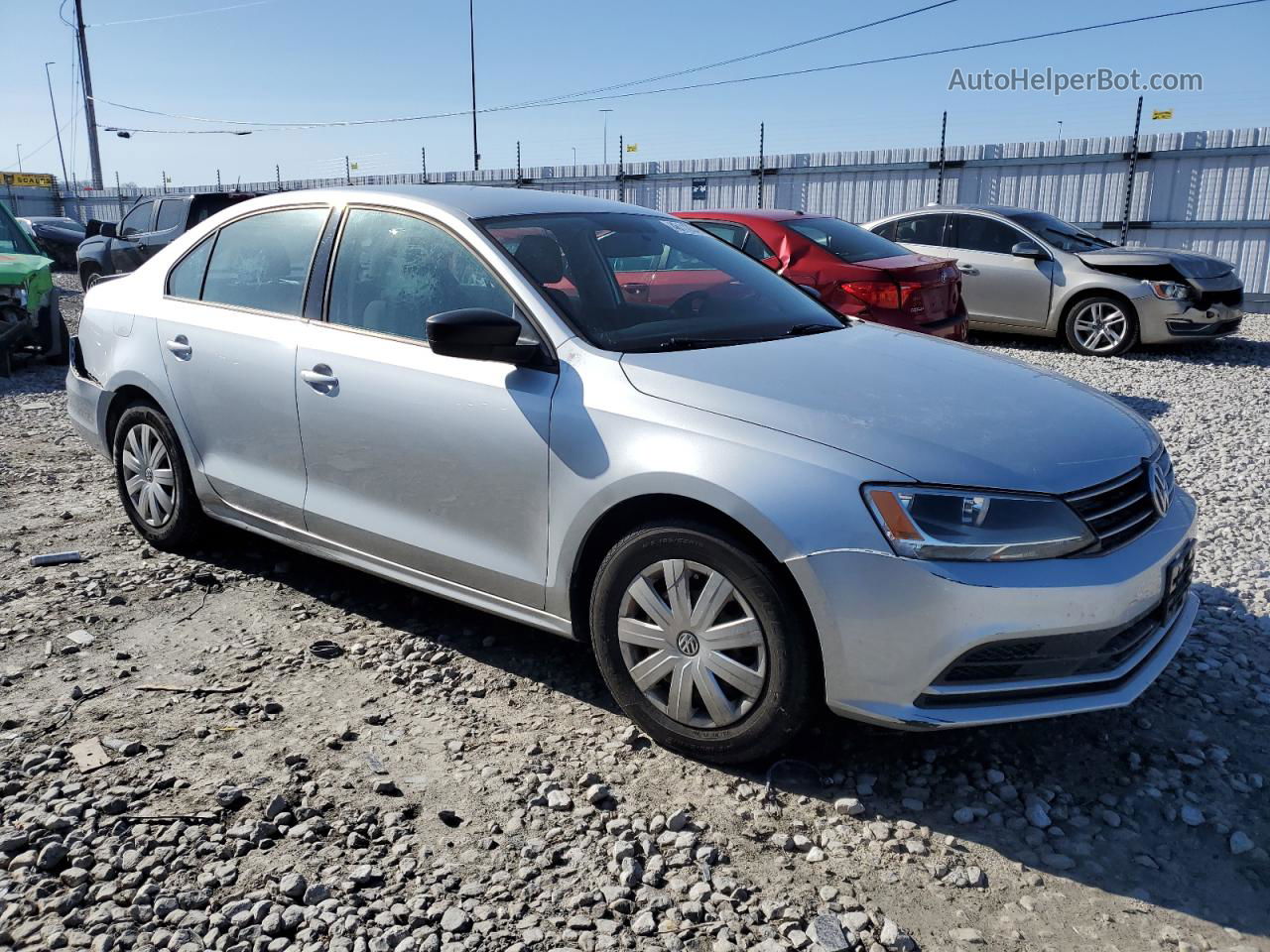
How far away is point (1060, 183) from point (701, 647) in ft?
52.0

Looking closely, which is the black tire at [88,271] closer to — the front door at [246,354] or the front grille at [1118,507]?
the front door at [246,354]

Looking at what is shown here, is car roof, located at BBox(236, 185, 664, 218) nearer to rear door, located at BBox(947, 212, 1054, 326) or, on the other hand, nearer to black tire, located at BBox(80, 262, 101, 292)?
rear door, located at BBox(947, 212, 1054, 326)

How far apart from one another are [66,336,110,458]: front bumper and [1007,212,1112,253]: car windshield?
9.60 metres

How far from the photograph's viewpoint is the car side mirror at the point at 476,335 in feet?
10.5

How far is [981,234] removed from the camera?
11547mm

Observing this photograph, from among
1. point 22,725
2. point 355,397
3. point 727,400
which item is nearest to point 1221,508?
point 727,400

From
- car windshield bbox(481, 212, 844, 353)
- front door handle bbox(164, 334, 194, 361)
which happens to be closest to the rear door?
car windshield bbox(481, 212, 844, 353)

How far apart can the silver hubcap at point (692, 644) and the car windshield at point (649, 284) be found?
2.61 ft

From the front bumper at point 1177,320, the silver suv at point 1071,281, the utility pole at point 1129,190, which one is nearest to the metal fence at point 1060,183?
the utility pole at point 1129,190

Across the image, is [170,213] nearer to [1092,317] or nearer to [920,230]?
[920,230]

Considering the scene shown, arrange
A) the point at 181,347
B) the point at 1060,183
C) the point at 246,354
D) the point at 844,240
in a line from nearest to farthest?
the point at 246,354
the point at 181,347
the point at 844,240
the point at 1060,183

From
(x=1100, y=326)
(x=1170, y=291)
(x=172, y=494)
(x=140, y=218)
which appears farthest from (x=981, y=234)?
(x=140, y=218)

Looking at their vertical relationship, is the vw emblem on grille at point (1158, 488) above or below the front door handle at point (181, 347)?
below

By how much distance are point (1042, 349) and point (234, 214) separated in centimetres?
947
